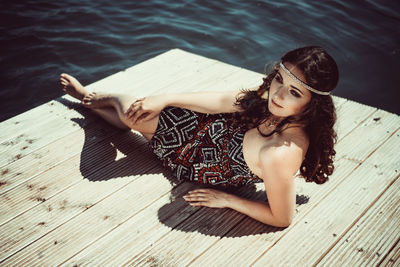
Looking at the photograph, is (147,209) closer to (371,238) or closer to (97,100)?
(97,100)

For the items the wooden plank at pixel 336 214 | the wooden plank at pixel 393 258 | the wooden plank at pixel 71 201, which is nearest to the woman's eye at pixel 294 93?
the wooden plank at pixel 336 214

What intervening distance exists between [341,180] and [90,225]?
2.06 metres

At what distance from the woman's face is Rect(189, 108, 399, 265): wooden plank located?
85 centimetres

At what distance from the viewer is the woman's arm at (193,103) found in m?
2.39

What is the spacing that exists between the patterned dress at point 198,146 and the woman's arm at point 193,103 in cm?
5

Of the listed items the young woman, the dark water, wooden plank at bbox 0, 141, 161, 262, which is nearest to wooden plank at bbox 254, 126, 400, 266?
the young woman

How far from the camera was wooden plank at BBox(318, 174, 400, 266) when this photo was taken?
190cm

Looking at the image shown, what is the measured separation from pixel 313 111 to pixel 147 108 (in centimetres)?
129

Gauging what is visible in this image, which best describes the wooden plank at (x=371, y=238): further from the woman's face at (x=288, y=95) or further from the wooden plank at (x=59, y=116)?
the wooden plank at (x=59, y=116)

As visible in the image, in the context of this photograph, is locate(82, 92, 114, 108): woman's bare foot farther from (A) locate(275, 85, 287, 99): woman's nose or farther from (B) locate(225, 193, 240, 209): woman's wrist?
(A) locate(275, 85, 287, 99): woman's nose

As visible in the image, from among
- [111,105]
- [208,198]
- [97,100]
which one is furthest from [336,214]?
[97,100]

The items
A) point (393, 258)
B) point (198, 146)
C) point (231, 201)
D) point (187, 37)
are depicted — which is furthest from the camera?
point (187, 37)

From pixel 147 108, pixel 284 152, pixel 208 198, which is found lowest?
pixel 208 198

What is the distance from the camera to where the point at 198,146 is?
7.82 feet
